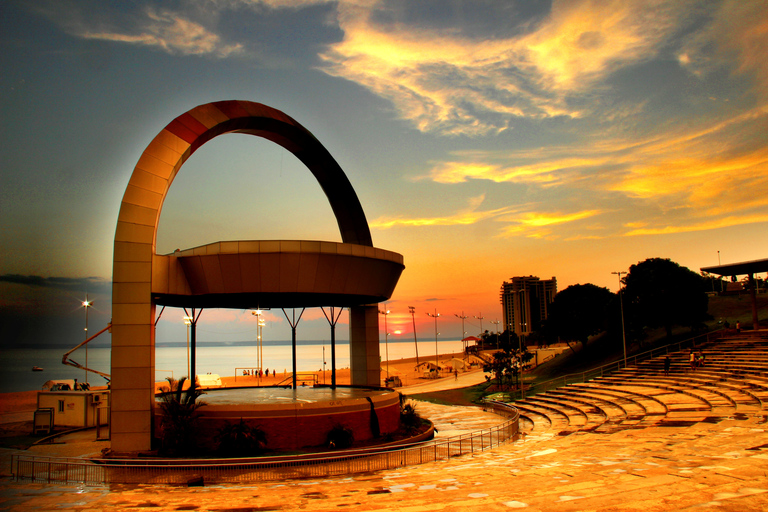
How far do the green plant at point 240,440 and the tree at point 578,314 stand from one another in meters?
47.8

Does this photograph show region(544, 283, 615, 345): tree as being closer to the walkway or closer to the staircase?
the staircase

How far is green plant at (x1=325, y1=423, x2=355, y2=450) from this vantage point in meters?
21.9

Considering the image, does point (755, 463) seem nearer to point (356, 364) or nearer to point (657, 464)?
point (657, 464)

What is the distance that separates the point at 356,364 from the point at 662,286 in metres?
33.7

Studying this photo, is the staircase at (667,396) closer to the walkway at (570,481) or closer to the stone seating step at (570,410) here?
the stone seating step at (570,410)

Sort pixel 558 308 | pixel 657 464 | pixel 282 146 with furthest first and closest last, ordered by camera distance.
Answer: pixel 558 308 < pixel 282 146 < pixel 657 464

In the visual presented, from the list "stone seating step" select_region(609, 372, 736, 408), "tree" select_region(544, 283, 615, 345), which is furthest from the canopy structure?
"tree" select_region(544, 283, 615, 345)

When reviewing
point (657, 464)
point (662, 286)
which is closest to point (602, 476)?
point (657, 464)

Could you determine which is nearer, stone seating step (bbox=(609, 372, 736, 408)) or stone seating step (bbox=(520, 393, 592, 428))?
stone seating step (bbox=(609, 372, 736, 408))

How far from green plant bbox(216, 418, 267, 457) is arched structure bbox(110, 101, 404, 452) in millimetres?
3081

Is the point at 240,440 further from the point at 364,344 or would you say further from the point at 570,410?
the point at 570,410

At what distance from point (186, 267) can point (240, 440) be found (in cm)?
825

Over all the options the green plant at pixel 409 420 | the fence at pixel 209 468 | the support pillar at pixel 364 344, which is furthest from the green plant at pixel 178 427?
the support pillar at pixel 364 344

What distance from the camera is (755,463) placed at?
39.8 feet
